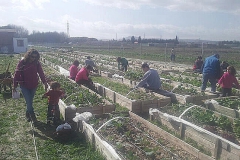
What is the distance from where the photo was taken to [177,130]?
642 centimetres

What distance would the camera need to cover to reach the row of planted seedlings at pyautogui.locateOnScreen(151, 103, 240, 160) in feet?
16.1

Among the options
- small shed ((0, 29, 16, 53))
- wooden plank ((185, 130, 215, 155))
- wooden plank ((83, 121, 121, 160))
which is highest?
small shed ((0, 29, 16, 53))

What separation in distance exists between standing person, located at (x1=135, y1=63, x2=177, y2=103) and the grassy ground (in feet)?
12.4

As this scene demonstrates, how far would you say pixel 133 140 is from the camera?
5.82m

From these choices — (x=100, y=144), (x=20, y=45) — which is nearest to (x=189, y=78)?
(x=100, y=144)

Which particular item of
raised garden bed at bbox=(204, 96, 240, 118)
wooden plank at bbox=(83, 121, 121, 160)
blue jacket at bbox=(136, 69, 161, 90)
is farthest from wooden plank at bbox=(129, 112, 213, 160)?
raised garden bed at bbox=(204, 96, 240, 118)

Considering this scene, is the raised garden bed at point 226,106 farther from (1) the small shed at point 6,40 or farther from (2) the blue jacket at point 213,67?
(1) the small shed at point 6,40

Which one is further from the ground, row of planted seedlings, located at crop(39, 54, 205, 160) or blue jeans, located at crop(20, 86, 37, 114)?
blue jeans, located at crop(20, 86, 37, 114)

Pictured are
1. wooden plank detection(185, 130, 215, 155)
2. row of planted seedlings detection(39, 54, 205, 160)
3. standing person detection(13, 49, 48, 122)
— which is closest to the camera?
row of planted seedlings detection(39, 54, 205, 160)

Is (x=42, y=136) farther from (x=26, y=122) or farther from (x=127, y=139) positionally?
(x=127, y=139)

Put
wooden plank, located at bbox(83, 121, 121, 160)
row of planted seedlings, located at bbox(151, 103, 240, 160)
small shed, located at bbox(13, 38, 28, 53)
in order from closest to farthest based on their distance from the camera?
wooden plank, located at bbox(83, 121, 121, 160) < row of planted seedlings, located at bbox(151, 103, 240, 160) < small shed, located at bbox(13, 38, 28, 53)

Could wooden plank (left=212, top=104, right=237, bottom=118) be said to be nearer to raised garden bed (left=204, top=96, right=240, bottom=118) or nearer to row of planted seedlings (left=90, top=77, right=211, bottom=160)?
raised garden bed (left=204, top=96, right=240, bottom=118)

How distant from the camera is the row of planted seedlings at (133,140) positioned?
16.6 ft

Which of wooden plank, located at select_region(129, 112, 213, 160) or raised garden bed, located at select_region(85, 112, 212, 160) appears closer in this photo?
wooden plank, located at select_region(129, 112, 213, 160)
